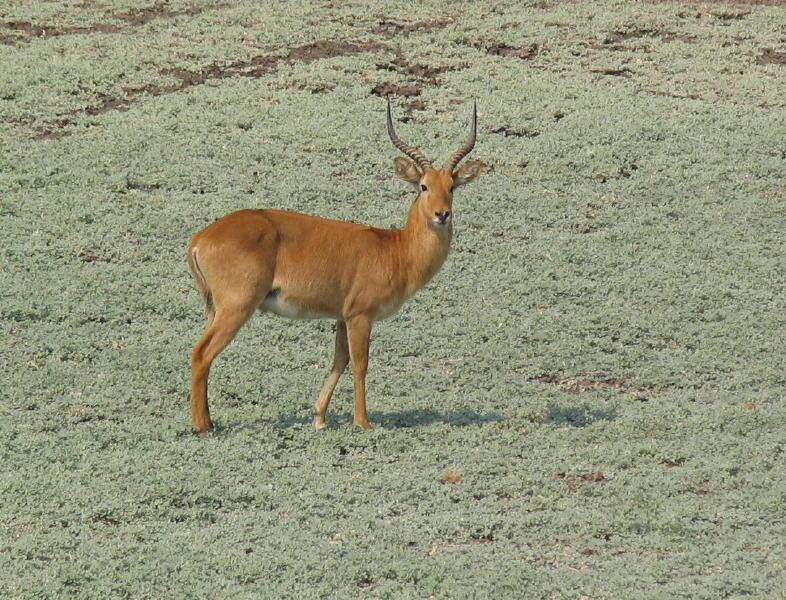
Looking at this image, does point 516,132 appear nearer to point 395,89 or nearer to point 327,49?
point 395,89

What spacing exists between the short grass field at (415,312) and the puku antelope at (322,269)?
57 cm

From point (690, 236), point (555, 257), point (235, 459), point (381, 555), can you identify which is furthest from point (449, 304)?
point (381, 555)

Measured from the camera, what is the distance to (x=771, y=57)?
19422mm

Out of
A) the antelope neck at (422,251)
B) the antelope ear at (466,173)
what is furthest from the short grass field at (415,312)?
the antelope ear at (466,173)

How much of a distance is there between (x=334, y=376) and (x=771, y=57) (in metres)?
10.8

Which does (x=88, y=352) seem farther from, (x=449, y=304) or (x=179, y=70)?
(x=179, y=70)

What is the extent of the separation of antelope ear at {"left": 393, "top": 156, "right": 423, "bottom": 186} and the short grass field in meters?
1.68

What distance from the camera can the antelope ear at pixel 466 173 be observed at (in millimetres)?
10992

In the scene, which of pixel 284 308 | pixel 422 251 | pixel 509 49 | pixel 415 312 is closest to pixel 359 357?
pixel 284 308

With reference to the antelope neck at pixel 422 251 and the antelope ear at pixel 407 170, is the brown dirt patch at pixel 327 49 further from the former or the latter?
the antelope neck at pixel 422 251

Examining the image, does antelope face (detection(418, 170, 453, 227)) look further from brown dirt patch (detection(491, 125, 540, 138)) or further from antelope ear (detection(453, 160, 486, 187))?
brown dirt patch (detection(491, 125, 540, 138))

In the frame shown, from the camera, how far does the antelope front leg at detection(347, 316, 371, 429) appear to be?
417 inches

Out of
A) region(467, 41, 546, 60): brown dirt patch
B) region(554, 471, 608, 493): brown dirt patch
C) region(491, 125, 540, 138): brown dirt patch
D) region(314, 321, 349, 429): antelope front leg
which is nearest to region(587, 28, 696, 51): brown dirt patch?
region(467, 41, 546, 60): brown dirt patch

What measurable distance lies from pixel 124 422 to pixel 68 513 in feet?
5.57
